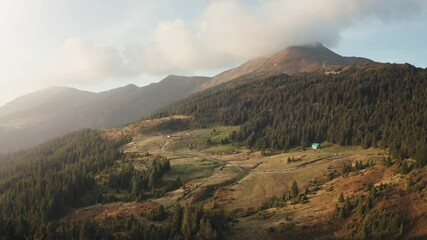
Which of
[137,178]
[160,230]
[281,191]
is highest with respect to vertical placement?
[137,178]

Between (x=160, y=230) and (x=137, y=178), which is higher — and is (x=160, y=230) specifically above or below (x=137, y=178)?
below

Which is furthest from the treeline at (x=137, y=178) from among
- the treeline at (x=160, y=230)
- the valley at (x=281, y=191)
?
the treeline at (x=160, y=230)

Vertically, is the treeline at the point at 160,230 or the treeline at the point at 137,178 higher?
the treeline at the point at 137,178

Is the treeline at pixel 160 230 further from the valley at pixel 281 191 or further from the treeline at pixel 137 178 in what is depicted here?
the treeline at pixel 137 178

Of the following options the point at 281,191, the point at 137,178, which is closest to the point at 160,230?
the point at 281,191

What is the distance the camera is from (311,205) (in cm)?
11169

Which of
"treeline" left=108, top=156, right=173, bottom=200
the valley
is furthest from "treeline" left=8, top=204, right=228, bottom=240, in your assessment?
"treeline" left=108, top=156, right=173, bottom=200

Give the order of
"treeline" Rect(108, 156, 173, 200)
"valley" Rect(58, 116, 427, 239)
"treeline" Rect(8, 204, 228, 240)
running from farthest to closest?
1. "treeline" Rect(108, 156, 173, 200)
2. "valley" Rect(58, 116, 427, 239)
3. "treeline" Rect(8, 204, 228, 240)

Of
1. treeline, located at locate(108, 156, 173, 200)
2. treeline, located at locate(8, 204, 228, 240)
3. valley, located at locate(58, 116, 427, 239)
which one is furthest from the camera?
treeline, located at locate(108, 156, 173, 200)

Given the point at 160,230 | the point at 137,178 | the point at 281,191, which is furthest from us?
the point at 137,178

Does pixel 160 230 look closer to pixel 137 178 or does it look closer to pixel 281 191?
pixel 281 191

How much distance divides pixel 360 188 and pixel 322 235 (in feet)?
81.6

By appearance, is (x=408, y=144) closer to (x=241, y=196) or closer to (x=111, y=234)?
(x=241, y=196)

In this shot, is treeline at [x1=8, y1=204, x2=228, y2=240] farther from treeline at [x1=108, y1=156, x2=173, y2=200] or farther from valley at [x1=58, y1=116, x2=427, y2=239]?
treeline at [x1=108, y1=156, x2=173, y2=200]
